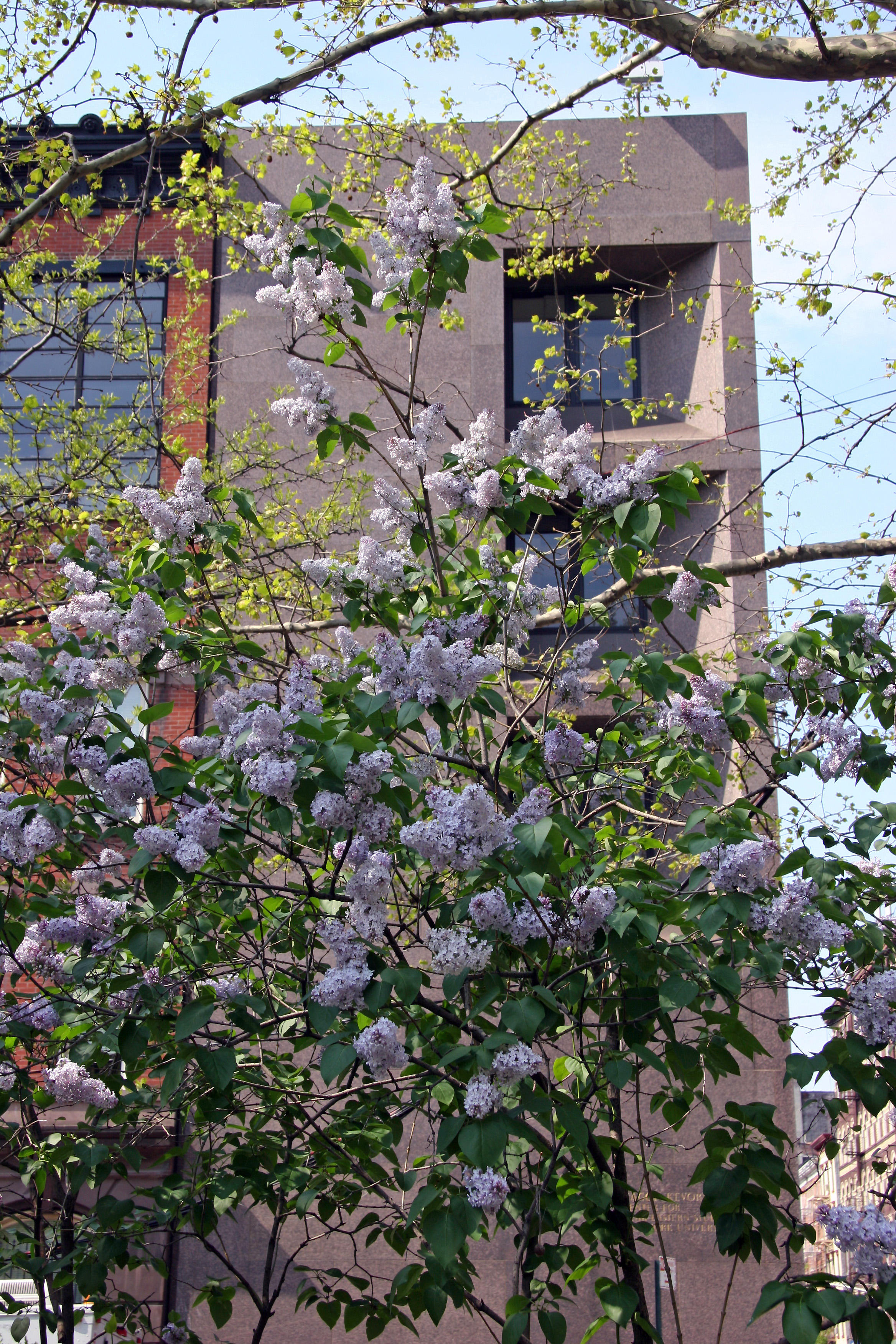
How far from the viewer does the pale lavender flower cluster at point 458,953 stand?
118 inches

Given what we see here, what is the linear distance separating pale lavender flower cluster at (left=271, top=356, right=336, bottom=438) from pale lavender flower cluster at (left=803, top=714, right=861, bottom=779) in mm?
2154

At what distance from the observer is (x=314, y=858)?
9.88 meters

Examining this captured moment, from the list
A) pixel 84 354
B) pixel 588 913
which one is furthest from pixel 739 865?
pixel 84 354

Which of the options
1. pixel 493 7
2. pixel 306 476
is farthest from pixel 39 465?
pixel 493 7

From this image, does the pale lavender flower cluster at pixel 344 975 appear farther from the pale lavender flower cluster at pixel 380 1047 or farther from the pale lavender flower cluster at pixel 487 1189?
the pale lavender flower cluster at pixel 487 1189

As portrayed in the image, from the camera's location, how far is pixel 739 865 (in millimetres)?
3061

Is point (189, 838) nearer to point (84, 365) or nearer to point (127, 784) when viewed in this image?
point (127, 784)

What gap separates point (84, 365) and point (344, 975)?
11.6 m

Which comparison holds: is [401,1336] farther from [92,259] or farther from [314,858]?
[92,259]

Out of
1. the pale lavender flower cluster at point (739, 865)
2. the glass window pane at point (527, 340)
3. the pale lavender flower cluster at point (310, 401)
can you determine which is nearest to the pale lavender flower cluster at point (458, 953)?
the pale lavender flower cluster at point (739, 865)

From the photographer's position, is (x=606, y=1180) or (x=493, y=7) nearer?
(x=606, y=1180)

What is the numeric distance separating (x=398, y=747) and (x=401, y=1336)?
6.66 metres

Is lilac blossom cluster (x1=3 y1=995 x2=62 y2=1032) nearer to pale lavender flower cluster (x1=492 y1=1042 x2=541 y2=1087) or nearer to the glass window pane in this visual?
pale lavender flower cluster (x1=492 y1=1042 x2=541 y2=1087)

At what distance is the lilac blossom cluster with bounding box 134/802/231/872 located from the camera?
313 cm
